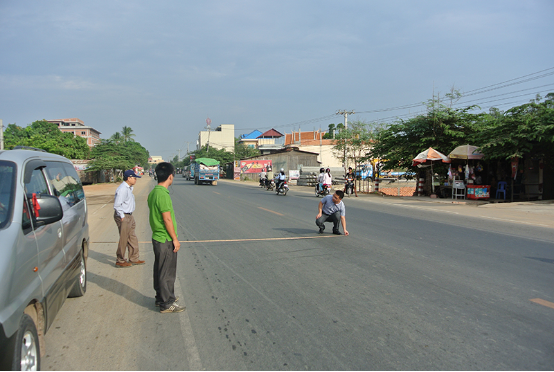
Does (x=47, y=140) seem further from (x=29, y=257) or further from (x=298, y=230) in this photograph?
(x=29, y=257)

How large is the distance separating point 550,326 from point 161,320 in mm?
4118

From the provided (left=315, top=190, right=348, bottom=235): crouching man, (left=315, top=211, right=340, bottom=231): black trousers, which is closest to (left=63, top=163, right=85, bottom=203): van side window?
(left=315, top=190, right=348, bottom=235): crouching man

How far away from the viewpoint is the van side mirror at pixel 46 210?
10.4ft

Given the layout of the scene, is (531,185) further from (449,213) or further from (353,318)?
(353,318)

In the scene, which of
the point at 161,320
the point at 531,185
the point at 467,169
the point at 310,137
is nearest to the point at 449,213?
the point at 467,169

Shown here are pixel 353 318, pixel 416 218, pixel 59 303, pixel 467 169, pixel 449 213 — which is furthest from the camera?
pixel 467 169

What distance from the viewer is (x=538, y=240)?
29.6ft

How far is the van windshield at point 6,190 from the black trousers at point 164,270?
1.68m

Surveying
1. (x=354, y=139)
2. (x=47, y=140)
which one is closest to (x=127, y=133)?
(x=47, y=140)

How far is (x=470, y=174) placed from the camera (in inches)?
786

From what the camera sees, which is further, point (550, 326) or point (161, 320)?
point (161, 320)

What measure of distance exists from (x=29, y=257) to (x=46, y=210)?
0.40 meters

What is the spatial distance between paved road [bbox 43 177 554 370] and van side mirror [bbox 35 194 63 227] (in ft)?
4.14

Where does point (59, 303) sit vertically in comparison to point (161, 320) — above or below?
above
